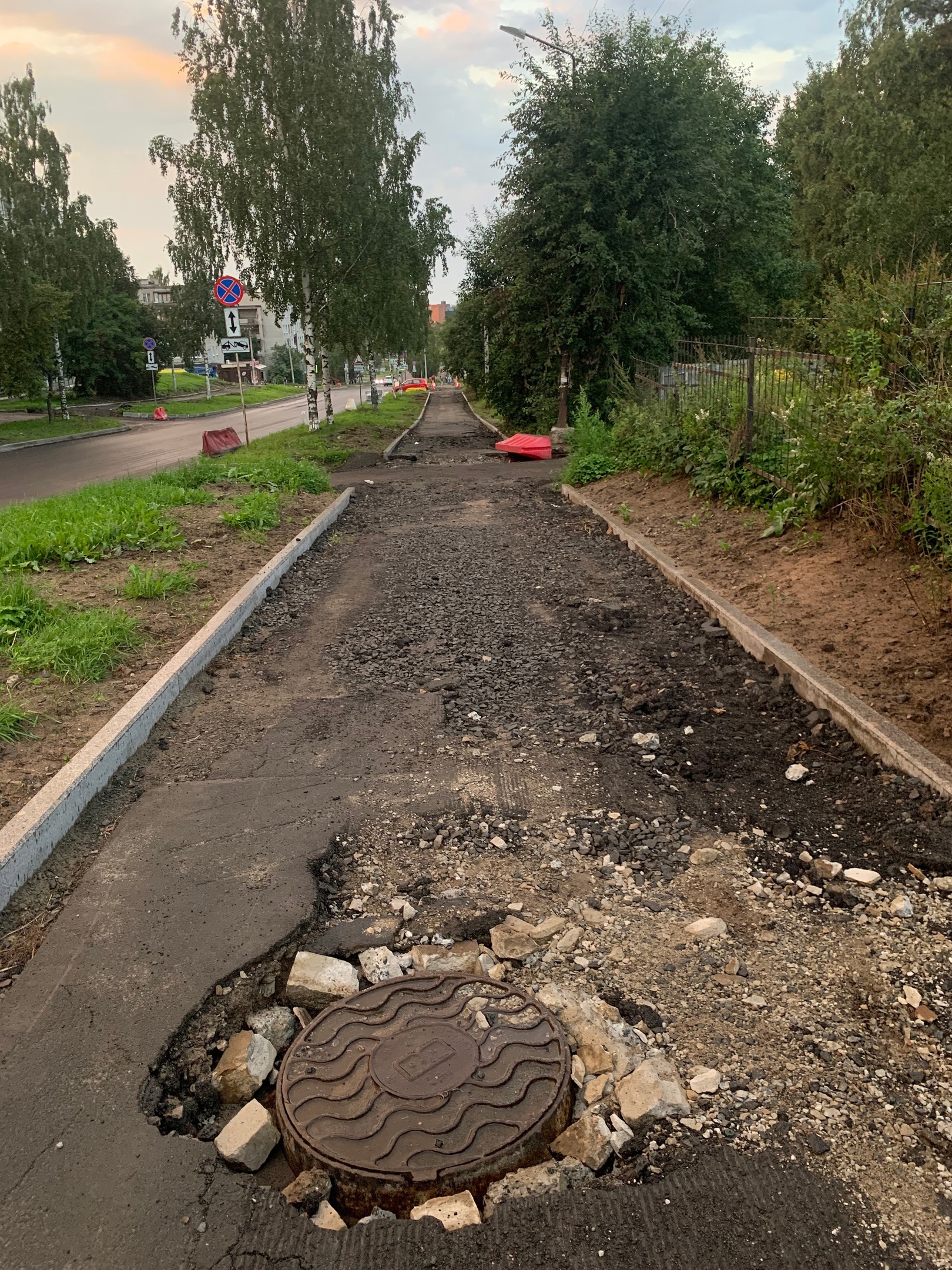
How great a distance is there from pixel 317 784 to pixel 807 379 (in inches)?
234

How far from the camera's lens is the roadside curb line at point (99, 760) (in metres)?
3.40

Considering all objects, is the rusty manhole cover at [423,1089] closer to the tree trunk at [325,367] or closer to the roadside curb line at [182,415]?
the tree trunk at [325,367]

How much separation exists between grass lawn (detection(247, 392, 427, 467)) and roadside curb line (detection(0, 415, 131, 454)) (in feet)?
24.2

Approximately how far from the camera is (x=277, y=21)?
2295 centimetres

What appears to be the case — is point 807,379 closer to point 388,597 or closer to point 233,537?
point 388,597

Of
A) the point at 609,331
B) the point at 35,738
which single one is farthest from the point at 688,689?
the point at 609,331

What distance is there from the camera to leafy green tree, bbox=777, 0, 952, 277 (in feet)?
97.1

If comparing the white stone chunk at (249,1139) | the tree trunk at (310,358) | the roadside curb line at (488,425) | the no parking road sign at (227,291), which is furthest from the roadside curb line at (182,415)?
the white stone chunk at (249,1139)

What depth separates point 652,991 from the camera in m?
2.71

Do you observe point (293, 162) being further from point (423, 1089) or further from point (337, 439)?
point (423, 1089)

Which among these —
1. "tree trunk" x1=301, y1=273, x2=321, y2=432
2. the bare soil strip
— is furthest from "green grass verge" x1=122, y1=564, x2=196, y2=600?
"tree trunk" x1=301, y1=273, x2=321, y2=432

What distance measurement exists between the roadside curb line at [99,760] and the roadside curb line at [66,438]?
74.3 ft

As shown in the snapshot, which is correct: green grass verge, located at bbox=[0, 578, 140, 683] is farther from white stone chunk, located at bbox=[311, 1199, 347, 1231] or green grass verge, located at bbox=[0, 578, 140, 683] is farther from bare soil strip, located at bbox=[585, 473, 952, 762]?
bare soil strip, located at bbox=[585, 473, 952, 762]

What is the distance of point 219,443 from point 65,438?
11492 millimetres
